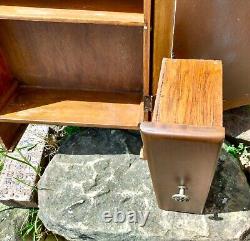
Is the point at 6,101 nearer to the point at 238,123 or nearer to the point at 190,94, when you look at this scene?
the point at 190,94

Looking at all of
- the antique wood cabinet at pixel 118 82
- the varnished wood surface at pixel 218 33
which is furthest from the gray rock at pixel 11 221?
the varnished wood surface at pixel 218 33

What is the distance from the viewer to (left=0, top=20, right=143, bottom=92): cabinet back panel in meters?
1.54

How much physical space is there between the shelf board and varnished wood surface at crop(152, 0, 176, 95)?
62mm

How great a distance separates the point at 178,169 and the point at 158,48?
1.50ft

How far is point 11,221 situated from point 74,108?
2.06 feet

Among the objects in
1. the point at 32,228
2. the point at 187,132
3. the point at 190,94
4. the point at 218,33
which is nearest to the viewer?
the point at 187,132

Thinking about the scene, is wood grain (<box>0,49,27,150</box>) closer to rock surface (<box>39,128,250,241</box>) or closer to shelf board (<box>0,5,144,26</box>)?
rock surface (<box>39,128,250,241</box>)

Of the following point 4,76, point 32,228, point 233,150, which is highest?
point 4,76

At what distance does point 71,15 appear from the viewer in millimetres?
1311

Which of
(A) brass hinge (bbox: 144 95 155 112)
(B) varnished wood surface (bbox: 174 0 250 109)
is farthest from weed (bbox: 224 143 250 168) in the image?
(A) brass hinge (bbox: 144 95 155 112)

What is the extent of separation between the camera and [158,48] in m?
1.39

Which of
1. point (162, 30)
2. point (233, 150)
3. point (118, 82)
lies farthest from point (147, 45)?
point (233, 150)

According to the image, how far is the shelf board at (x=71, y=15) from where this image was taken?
1.29 metres

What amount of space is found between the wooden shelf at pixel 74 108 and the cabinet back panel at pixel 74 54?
47mm
